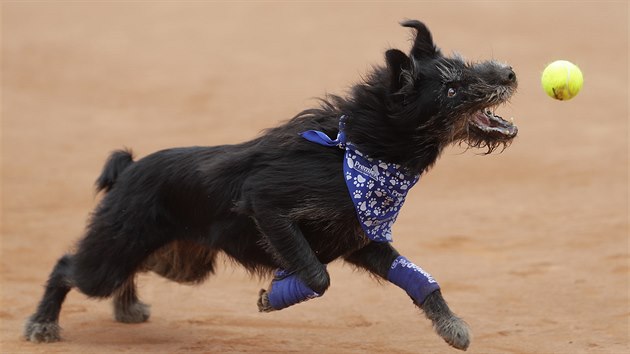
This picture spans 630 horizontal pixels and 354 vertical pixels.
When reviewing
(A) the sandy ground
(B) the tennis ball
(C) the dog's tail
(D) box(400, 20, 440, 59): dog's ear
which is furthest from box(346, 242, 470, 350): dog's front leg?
(C) the dog's tail

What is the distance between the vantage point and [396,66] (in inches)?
209

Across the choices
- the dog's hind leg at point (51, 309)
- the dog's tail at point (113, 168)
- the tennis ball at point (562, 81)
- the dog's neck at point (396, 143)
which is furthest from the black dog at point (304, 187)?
the tennis ball at point (562, 81)

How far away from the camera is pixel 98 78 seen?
18.0 meters

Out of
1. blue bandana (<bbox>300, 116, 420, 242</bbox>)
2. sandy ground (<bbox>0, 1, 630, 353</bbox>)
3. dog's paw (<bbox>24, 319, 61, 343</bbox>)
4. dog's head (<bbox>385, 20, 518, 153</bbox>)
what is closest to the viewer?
dog's head (<bbox>385, 20, 518, 153</bbox>)

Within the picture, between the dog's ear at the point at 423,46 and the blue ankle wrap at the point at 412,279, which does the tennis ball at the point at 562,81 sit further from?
the blue ankle wrap at the point at 412,279

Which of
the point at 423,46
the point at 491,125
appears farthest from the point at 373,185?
→ the point at 423,46

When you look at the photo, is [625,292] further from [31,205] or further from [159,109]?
[159,109]

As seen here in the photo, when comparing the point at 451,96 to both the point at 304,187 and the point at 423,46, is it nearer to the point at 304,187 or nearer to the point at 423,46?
the point at 423,46

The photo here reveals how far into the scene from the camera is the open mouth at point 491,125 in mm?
5297

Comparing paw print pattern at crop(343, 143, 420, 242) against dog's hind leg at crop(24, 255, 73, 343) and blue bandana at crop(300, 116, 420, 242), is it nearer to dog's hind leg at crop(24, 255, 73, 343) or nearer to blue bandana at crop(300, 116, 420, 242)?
blue bandana at crop(300, 116, 420, 242)

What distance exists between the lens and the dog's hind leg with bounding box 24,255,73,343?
671 centimetres

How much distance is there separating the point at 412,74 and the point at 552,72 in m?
1.01

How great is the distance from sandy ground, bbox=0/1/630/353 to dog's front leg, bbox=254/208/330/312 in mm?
1035

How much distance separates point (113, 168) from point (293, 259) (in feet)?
6.22
